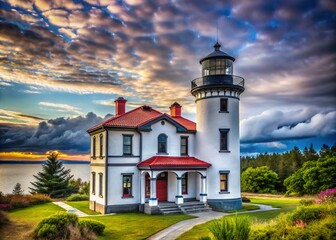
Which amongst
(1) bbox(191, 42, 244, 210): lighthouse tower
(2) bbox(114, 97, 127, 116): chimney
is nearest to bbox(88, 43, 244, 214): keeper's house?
(1) bbox(191, 42, 244, 210): lighthouse tower

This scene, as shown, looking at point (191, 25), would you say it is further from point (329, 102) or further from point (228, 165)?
point (228, 165)

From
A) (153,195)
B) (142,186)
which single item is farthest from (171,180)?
(153,195)

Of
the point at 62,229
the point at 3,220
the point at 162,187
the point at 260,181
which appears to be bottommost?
the point at 260,181

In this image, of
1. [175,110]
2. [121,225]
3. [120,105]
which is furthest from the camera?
[175,110]

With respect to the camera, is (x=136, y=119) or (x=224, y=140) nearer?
(x=136, y=119)

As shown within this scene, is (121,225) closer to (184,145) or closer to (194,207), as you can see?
(194,207)

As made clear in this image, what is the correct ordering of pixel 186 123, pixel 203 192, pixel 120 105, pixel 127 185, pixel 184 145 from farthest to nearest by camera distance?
pixel 186 123
pixel 120 105
pixel 184 145
pixel 203 192
pixel 127 185

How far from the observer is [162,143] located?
2316cm

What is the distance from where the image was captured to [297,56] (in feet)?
43.4

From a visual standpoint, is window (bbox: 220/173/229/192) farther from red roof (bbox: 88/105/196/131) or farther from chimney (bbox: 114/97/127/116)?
chimney (bbox: 114/97/127/116)

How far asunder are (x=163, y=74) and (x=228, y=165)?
8.99 metres

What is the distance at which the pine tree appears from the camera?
39.7 m

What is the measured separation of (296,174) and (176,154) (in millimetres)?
26508

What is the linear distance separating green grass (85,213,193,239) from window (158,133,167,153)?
523 centimetres
